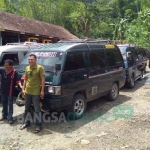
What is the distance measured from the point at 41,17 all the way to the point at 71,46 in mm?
38039

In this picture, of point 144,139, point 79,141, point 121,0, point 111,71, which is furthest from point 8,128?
point 121,0

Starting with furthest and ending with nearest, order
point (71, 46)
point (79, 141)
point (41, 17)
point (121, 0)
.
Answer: point (121, 0), point (41, 17), point (71, 46), point (79, 141)

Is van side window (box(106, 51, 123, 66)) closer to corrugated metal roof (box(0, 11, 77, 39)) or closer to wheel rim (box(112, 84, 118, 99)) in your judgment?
wheel rim (box(112, 84, 118, 99))

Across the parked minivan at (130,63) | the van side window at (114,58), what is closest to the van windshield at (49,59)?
the van side window at (114,58)

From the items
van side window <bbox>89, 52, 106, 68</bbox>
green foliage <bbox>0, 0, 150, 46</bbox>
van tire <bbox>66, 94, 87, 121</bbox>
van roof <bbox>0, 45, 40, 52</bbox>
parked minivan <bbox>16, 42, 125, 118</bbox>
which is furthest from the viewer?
green foliage <bbox>0, 0, 150, 46</bbox>

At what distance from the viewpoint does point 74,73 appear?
5.90 m

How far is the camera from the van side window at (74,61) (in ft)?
19.1

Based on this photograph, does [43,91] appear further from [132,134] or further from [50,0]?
[50,0]

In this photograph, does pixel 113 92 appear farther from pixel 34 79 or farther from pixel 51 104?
pixel 34 79

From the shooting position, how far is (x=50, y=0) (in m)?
43.6

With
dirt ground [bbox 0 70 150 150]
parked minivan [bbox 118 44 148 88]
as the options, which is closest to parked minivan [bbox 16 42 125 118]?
dirt ground [bbox 0 70 150 150]

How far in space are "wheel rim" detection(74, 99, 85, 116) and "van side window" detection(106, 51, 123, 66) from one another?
6.80 ft

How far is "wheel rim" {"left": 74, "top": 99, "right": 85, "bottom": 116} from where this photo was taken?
20.0ft

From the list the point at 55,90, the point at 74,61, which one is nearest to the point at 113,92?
the point at 74,61
